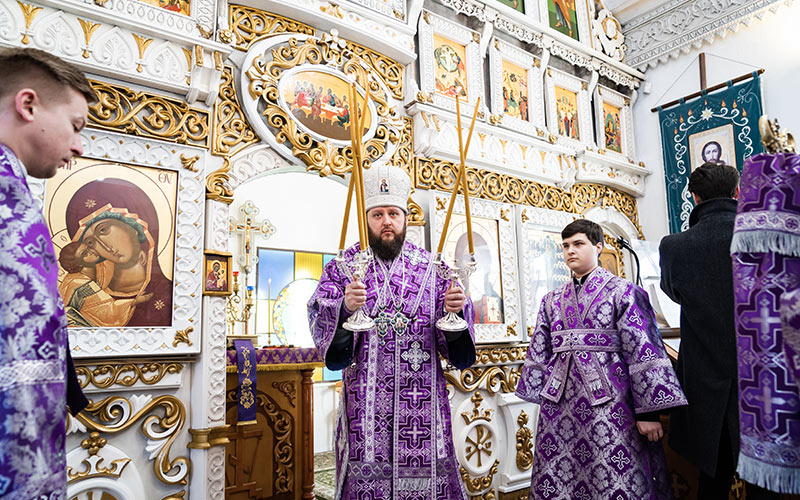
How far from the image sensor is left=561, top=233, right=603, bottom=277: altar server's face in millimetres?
3076

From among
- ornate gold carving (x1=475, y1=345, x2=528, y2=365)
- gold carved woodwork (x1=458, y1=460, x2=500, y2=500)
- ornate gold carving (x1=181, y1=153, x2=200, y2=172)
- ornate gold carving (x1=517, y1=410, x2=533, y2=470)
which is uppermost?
ornate gold carving (x1=181, y1=153, x2=200, y2=172)

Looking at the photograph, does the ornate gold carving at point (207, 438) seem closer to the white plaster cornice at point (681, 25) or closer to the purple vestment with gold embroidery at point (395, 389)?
the purple vestment with gold embroidery at point (395, 389)

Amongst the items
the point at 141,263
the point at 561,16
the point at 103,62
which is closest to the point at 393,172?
the point at 141,263

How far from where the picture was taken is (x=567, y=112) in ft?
20.3

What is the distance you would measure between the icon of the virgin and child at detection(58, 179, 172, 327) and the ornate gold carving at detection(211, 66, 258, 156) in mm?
638

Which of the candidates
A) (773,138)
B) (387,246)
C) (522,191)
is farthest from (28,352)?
(522,191)

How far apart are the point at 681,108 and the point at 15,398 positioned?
7.24 m

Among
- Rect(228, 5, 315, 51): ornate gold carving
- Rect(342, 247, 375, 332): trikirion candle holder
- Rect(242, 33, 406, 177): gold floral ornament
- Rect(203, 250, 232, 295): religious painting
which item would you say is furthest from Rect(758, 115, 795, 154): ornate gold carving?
Rect(228, 5, 315, 51): ornate gold carving

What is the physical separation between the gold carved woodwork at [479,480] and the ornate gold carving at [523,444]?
243 mm

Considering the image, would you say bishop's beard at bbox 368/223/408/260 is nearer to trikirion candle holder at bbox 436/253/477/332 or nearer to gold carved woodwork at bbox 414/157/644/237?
trikirion candle holder at bbox 436/253/477/332

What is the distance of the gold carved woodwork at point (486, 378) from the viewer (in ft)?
15.1

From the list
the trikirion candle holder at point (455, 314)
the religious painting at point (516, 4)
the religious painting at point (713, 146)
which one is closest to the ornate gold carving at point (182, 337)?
the trikirion candle holder at point (455, 314)

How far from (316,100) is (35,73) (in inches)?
112

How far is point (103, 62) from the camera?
3207 millimetres
